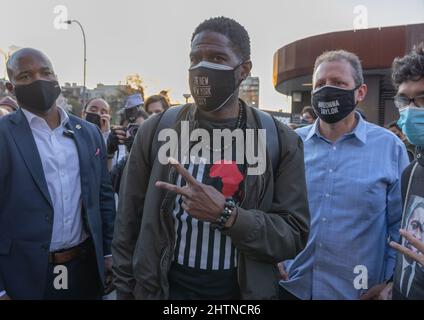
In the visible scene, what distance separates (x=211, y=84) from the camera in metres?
2.05

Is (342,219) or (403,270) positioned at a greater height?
(342,219)

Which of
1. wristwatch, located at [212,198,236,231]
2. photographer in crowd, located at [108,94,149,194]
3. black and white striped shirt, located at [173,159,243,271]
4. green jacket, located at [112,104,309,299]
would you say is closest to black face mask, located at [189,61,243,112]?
green jacket, located at [112,104,309,299]

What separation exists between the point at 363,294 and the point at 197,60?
1738 millimetres

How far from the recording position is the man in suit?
8.21 ft

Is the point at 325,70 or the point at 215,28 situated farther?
the point at 325,70

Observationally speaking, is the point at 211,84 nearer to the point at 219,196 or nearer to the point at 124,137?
the point at 219,196

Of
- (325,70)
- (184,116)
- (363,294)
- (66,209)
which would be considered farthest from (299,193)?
(66,209)

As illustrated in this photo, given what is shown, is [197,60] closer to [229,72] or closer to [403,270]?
[229,72]

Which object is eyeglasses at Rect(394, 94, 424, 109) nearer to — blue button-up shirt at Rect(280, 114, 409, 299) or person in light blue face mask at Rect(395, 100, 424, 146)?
person in light blue face mask at Rect(395, 100, 424, 146)

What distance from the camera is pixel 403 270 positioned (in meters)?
2.15

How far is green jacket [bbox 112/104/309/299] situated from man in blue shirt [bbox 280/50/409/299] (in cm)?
64

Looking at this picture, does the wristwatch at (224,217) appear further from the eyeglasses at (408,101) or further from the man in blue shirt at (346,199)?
the eyeglasses at (408,101)

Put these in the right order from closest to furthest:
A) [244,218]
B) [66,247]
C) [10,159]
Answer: [244,218] < [10,159] < [66,247]

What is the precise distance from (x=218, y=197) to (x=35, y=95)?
1.66 metres
